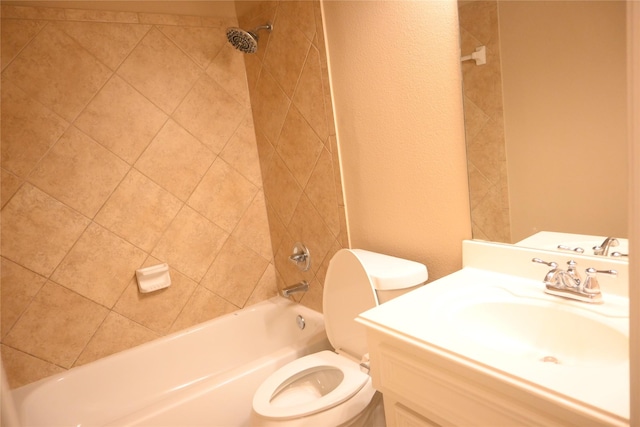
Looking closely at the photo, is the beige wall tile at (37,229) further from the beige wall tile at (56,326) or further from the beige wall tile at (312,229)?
the beige wall tile at (312,229)

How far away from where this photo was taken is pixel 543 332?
0.99 metres

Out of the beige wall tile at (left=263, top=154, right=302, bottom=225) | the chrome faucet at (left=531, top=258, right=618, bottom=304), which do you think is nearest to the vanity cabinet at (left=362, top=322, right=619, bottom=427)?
the chrome faucet at (left=531, top=258, right=618, bottom=304)

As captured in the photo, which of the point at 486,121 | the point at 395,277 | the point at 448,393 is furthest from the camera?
the point at 395,277

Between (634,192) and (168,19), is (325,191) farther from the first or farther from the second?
(634,192)

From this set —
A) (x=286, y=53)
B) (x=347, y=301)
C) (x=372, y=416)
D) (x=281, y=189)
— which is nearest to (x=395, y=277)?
(x=347, y=301)

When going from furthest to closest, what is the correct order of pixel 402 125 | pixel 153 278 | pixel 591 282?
pixel 153 278, pixel 402 125, pixel 591 282

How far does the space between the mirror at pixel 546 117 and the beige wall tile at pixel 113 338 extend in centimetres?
176

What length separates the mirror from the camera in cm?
95

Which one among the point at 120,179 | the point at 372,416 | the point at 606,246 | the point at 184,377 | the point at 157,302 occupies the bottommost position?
the point at 184,377

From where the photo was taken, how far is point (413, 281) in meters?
1.34

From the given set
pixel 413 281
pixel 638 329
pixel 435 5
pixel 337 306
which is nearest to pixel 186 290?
pixel 337 306

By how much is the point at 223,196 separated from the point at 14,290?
1065 millimetres

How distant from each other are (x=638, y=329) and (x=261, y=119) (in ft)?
6.93

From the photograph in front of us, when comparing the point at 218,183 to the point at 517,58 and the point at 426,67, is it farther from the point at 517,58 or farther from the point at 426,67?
the point at 517,58
